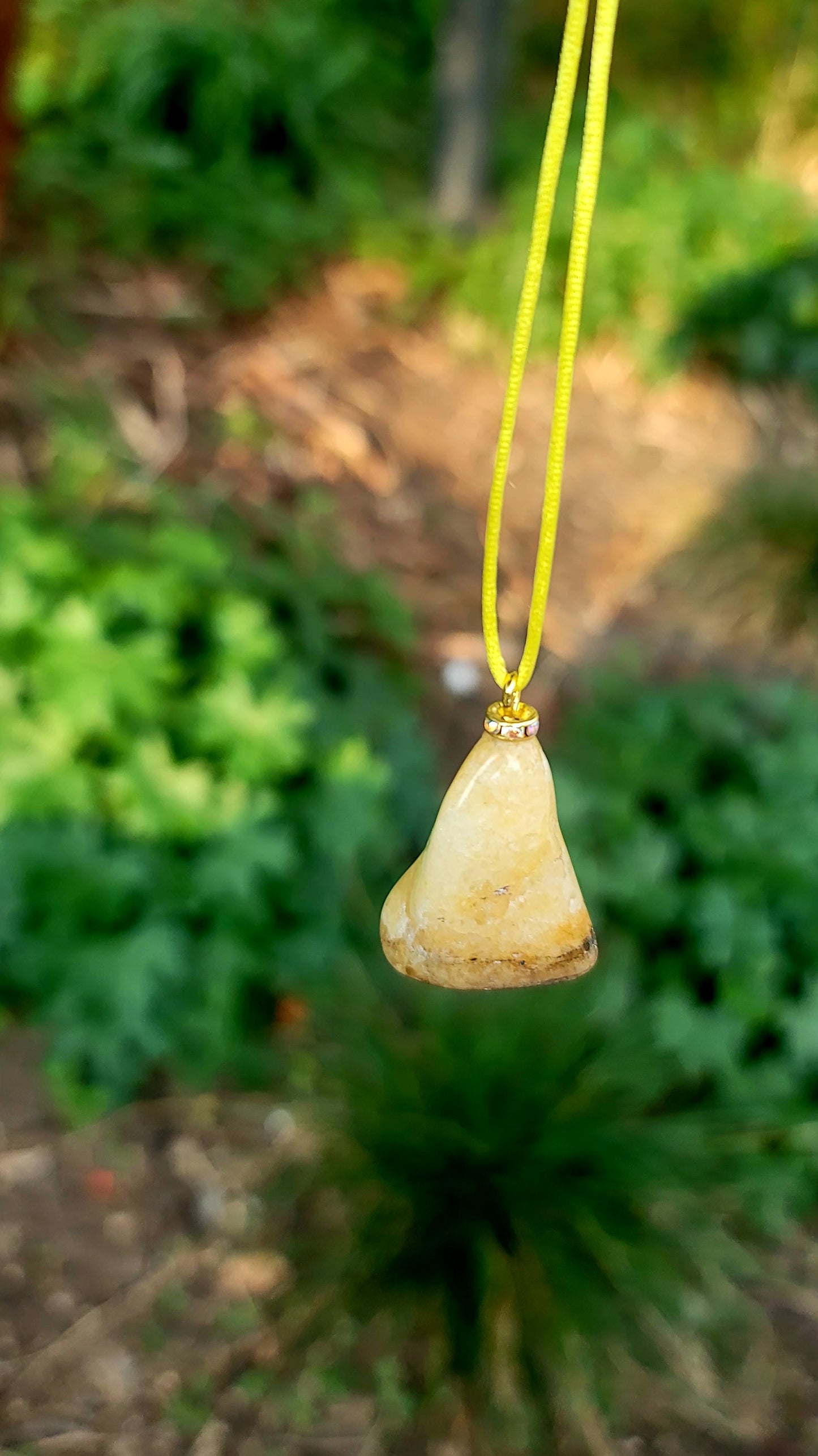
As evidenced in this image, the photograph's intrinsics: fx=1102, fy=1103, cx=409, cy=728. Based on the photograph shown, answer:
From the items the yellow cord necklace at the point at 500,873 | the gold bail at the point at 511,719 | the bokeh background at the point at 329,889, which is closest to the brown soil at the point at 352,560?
the bokeh background at the point at 329,889

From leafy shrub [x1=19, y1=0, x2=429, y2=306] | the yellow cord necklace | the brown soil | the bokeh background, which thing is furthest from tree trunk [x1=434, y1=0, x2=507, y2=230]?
the yellow cord necklace

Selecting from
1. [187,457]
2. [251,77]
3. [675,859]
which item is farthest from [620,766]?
[251,77]

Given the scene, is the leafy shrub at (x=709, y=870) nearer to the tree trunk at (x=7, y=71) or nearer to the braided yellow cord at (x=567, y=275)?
the braided yellow cord at (x=567, y=275)

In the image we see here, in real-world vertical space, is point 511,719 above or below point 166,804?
above

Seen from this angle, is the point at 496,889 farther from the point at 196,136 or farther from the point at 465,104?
the point at 465,104

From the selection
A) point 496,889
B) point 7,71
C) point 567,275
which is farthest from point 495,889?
point 7,71
